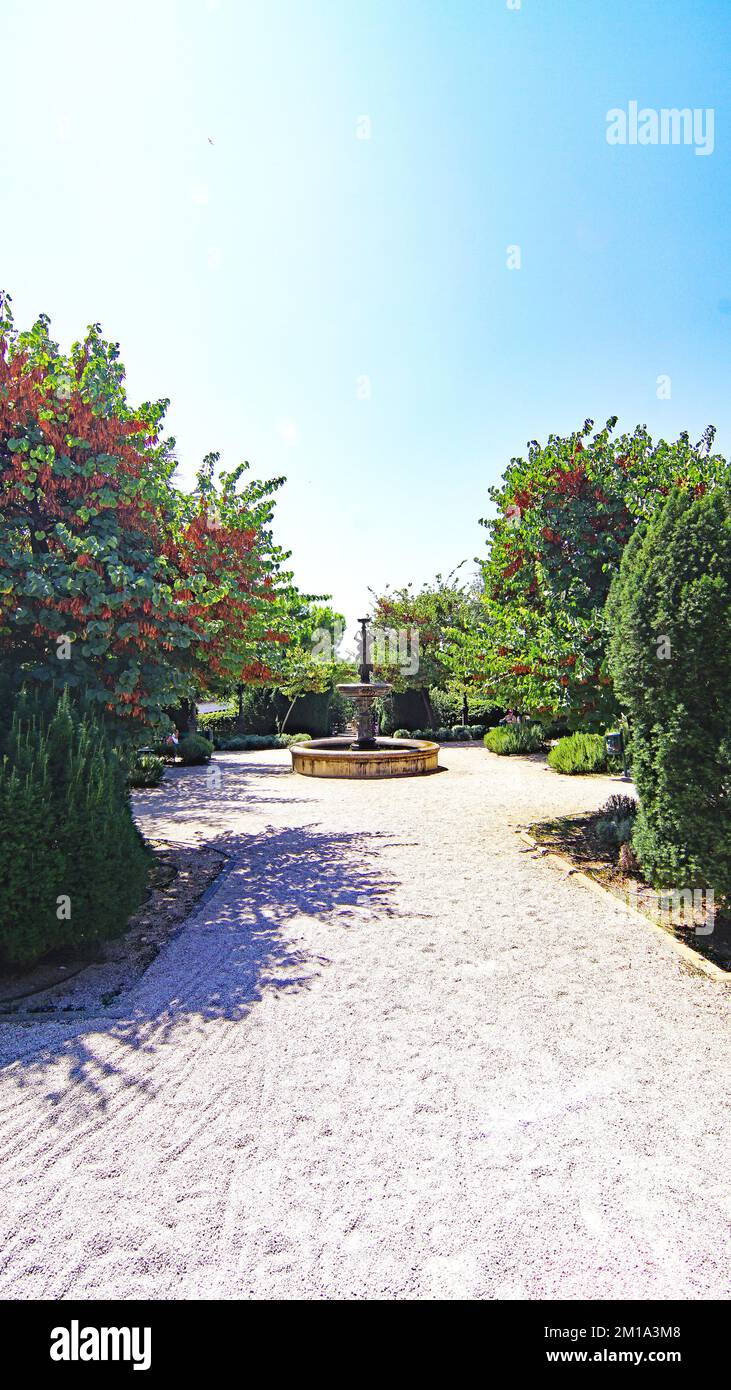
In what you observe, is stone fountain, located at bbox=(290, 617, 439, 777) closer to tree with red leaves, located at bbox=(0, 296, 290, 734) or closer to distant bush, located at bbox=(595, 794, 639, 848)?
distant bush, located at bbox=(595, 794, 639, 848)

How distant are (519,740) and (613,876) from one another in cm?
1376

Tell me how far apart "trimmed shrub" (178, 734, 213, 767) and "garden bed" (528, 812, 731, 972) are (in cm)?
1220

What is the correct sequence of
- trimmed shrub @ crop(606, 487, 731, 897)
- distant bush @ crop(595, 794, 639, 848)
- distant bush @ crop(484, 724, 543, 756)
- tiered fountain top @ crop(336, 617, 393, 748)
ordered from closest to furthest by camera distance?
trimmed shrub @ crop(606, 487, 731, 897)
distant bush @ crop(595, 794, 639, 848)
tiered fountain top @ crop(336, 617, 393, 748)
distant bush @ crop(484, 724, 543, 756)

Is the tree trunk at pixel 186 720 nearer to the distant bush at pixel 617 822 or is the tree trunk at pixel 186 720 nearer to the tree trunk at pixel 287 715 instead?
the tree trunk at pixel 287 715

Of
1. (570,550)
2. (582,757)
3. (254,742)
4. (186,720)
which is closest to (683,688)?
(570,550)

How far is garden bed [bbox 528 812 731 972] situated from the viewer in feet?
19.0

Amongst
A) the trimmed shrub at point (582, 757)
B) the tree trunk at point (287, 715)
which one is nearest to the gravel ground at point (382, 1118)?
the trimmed shrub at point (582, 757)

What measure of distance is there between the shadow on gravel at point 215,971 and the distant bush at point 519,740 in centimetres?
1297

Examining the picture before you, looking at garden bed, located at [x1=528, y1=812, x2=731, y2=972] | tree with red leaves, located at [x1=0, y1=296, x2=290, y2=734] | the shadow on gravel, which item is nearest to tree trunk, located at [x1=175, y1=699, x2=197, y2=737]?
the shadow on gravel

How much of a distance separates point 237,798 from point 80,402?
9.14 meters

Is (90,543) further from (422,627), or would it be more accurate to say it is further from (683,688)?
(422,627)

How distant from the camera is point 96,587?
643cm

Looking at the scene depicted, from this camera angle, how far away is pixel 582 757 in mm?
16656
